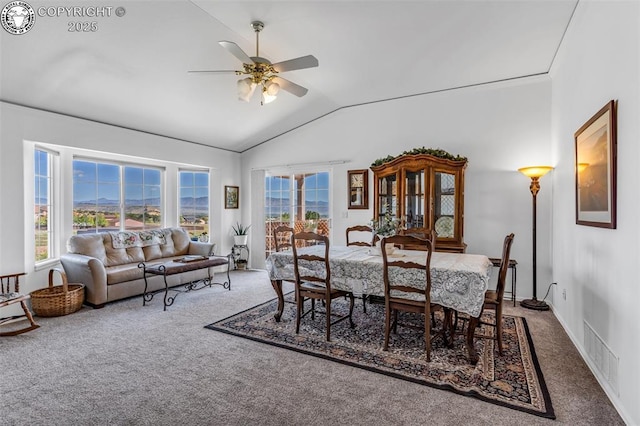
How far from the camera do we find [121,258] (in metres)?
4.93

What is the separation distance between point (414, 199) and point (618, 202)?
8.46 ft

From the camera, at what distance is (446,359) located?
8.86 ft

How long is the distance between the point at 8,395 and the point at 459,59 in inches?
202

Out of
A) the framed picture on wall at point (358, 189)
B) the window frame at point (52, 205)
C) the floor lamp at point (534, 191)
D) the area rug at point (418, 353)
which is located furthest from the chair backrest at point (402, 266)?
the window frame at point (52, 205)

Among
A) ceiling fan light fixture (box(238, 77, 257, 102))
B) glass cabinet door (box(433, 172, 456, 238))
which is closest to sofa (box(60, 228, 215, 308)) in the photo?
ceiling fan light fixture (box(238, 77, 257, 102))

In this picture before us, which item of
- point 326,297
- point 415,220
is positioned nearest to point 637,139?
point 326,297

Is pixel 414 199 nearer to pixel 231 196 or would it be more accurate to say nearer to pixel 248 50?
pixel 248 50

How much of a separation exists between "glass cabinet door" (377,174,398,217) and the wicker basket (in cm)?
405

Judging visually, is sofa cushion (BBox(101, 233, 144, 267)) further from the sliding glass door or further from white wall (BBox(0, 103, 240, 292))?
the sliding glass door

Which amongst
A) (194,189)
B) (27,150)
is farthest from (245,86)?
(194,189)

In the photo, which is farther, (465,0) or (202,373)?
(465,0)

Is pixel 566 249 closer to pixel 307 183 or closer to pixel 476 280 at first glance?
pixel 476 280

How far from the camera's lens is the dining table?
2555 mm

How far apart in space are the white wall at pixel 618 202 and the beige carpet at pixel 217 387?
304 millimetres
